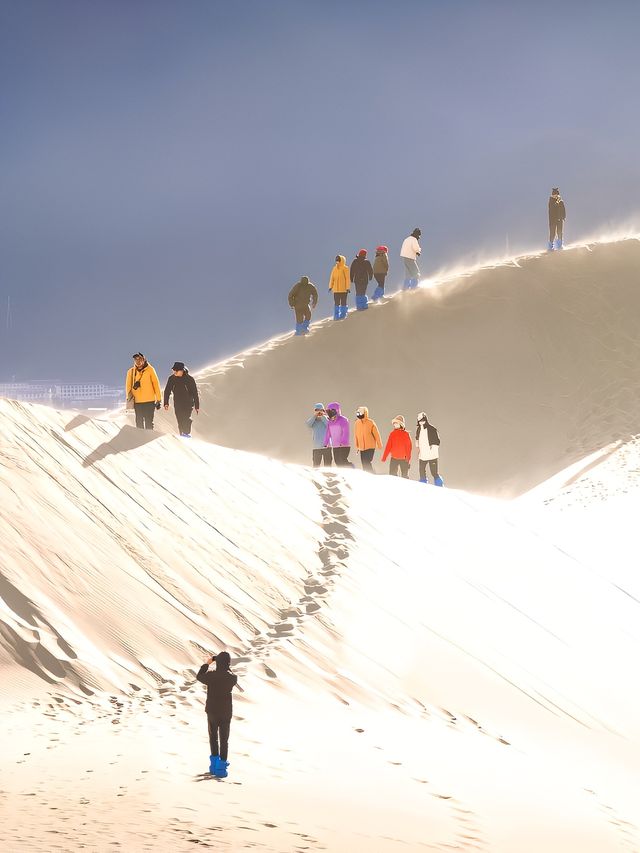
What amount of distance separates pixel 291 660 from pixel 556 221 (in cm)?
2165

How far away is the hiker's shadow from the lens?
12317 mm

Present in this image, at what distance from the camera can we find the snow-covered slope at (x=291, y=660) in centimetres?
717

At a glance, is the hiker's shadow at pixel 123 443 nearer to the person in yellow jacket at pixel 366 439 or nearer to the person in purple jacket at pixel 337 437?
the person in purple jacket at pixel 337 437

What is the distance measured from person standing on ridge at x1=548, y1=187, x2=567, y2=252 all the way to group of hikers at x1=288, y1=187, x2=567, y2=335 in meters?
0.73

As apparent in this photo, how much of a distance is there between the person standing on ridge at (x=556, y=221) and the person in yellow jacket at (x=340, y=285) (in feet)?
20.9

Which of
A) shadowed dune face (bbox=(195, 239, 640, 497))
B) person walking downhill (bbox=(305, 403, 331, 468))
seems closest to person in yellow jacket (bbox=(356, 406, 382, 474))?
person walking downhill (bbox=(305, 403, 331, 468))

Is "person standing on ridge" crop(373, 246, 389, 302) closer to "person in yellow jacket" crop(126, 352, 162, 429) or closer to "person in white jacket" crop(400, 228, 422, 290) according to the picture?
"person in white jacket" crop(400, 228, 422, 290)

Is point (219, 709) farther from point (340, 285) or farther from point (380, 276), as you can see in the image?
point (380, 276)

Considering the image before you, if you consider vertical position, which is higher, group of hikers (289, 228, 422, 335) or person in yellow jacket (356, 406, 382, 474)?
group of hikers (289, 228, 422, 335)

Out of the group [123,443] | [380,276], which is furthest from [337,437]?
[380,276]

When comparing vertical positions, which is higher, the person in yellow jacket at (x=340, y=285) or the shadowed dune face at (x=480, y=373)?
the person in yellow jacket at (x=340, y=285)

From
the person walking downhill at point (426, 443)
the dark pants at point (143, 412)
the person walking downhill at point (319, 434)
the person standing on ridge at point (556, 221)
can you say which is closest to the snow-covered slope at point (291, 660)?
the dark pants at point (143, 412)

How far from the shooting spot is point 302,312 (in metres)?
26.8

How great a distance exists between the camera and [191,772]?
296 inches
